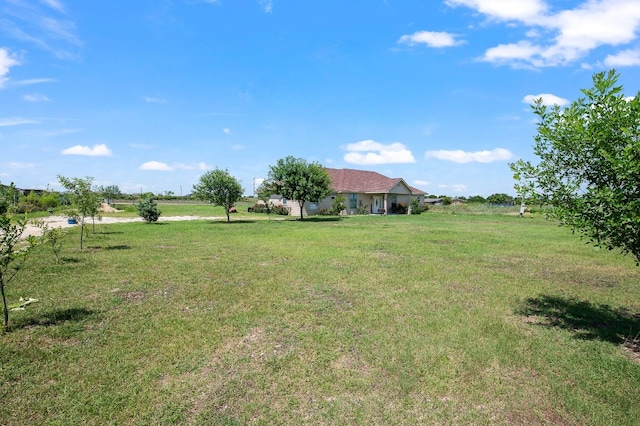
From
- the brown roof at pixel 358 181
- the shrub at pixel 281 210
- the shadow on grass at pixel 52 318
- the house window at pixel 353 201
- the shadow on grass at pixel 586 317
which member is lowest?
the shadow on grass at pixel 586 317

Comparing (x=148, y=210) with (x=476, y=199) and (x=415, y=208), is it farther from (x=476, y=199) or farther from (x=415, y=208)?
(x=476, y=199)

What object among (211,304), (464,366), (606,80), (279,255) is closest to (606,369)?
(464,366)

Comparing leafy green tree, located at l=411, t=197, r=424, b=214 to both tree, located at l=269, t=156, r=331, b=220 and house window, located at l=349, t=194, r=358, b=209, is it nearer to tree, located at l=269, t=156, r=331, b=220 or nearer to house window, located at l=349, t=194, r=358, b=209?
house window, located at l=349, t=194, r=358, b=209

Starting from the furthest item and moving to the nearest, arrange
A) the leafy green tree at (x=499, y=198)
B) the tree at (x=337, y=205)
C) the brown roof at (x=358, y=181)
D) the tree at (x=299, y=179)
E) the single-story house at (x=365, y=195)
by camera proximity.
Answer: the leafy green tree at (x=499, y=198)
the brown roof at (x=358, y=181)
the single-story house at (x=365, y=195)
the tree at (x=337, y=205)
the tree at (x=299, y=179)

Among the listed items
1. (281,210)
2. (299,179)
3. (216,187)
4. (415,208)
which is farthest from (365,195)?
(216,187)

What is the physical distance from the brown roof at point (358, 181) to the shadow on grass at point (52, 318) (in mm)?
30991

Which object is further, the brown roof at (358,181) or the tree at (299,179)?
the brown roof at (358,181)

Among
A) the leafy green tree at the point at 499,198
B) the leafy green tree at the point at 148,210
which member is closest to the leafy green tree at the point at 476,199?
the leafy green tree at the point at 499,198

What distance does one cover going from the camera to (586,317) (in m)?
6.33

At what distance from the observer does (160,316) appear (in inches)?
239

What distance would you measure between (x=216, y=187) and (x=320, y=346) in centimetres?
2379

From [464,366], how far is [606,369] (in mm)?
1868

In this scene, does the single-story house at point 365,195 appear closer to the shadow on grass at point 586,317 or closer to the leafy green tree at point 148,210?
the leafy green tree at point 148,210

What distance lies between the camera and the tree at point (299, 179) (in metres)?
27.4
